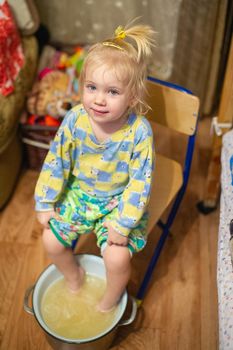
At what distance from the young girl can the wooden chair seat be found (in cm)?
6

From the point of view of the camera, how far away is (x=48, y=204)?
4.04 ft

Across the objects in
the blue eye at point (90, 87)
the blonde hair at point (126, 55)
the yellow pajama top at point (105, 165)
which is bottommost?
the yellow pajama top at point (105, 165)

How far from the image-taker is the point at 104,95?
3.53 ft

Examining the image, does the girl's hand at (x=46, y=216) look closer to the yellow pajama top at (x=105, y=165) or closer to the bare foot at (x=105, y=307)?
the yellow pajama top at (x=105, y=165)

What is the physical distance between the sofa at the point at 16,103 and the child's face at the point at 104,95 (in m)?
0.52

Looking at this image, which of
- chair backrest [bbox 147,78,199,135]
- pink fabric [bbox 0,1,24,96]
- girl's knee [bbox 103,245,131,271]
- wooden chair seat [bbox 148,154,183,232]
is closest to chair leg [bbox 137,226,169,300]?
wooden chair seat [bbox 148,154,183,232]

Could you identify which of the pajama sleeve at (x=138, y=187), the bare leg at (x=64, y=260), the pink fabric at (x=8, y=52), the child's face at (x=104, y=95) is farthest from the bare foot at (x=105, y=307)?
the pink fabric at (x=8, y=52)

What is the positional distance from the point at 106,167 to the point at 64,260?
11.8 inches

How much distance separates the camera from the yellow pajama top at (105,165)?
45.2 inches

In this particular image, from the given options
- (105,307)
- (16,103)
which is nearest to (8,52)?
(16,103)

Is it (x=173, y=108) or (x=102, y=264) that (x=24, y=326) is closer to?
(x=102, y=264)

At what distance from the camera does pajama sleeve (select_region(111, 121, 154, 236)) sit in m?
1.14

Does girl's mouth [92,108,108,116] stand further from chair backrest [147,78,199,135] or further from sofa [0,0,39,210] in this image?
sofa [0,0,39,210]

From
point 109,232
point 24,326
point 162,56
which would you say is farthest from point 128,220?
point 162,56
